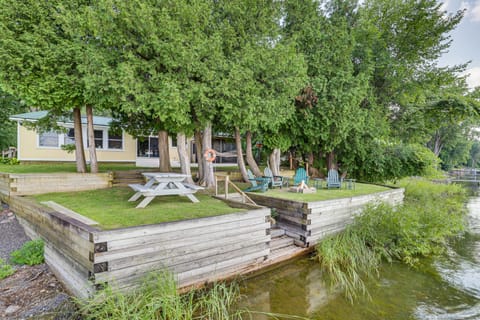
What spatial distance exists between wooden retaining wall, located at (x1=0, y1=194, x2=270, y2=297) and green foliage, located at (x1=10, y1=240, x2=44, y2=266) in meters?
0.25

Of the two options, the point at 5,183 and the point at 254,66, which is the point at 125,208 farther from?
the point at 254,66

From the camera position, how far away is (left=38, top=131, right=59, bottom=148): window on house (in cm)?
1350

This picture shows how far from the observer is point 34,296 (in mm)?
3889

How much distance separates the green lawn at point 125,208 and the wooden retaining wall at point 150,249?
1.67 ft

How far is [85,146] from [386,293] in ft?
51.8

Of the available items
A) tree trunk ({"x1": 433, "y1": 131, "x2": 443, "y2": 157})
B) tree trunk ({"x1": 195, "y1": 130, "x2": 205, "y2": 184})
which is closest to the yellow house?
tree trunk ({"x1": 195, "y1": 130, "x2": 205, "y2": 184})

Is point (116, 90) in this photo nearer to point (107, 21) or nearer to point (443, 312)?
point (107, 21)

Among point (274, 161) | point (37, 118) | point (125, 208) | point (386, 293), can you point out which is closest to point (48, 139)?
point (37, 118)

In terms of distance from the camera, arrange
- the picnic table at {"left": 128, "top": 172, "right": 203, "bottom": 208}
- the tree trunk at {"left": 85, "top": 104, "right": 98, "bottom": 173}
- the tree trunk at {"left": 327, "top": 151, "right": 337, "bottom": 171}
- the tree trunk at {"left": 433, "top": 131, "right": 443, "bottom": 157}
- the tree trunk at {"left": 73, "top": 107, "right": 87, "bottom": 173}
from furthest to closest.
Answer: the tree trunk at {"left": 433, "top": 131, "right": 443, "bottom": 157} < the tree trunk at {"left": 327, "top": 151, "right": 337, "bottom": 171} < the tree trunk at {"left": 73, "top": 107, "right": 87, "bottom": 173} < the tree trunk at {"left": 85, "top": 104, "right": 98, "bottom": 173} < the picnic table at {"left": 128, "top": 172, "right": 203, "bottom": 208}

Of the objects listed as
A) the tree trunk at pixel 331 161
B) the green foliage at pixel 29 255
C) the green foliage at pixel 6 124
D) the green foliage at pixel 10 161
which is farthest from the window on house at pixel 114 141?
the tree trunk at pixel 331 161

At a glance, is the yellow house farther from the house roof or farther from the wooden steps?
the wooden steps

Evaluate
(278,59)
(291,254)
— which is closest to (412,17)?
(278,59)

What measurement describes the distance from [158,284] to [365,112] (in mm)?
10284

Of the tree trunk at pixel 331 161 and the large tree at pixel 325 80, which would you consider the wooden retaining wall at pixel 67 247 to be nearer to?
the large tree at pixel 325 80
